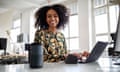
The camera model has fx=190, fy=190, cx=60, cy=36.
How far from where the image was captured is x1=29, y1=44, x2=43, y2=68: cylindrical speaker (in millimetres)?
1090

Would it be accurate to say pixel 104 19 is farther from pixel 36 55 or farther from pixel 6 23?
pixel 6 23

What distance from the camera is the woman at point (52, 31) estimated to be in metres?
1.79

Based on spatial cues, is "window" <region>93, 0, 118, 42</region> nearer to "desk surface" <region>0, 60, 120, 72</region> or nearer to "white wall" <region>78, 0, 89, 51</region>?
"white wall" <region>78, 0, 89, 51</region>

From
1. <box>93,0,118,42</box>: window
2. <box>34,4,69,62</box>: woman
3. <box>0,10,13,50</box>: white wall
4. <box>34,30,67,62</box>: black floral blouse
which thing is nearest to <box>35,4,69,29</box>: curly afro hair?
<box>34,4,69,62</box>: woman

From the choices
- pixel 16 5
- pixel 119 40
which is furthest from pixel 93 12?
pixel 119 40

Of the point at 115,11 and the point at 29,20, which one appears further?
the point at 29,20

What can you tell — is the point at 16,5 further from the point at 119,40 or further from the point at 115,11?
the point at 119,40

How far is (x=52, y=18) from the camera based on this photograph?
6.24ft

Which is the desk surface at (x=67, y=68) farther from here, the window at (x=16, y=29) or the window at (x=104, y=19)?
the window at (x=16, y=29)

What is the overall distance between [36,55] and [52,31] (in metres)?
0.82

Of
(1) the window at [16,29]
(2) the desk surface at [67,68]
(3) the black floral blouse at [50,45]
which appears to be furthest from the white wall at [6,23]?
(2) the desk surface at [67,68]

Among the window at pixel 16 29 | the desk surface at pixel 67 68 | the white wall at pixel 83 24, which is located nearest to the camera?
the desk surface at pixel 67 68

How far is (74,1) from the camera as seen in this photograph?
24.0 ft

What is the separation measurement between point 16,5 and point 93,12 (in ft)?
11.0
